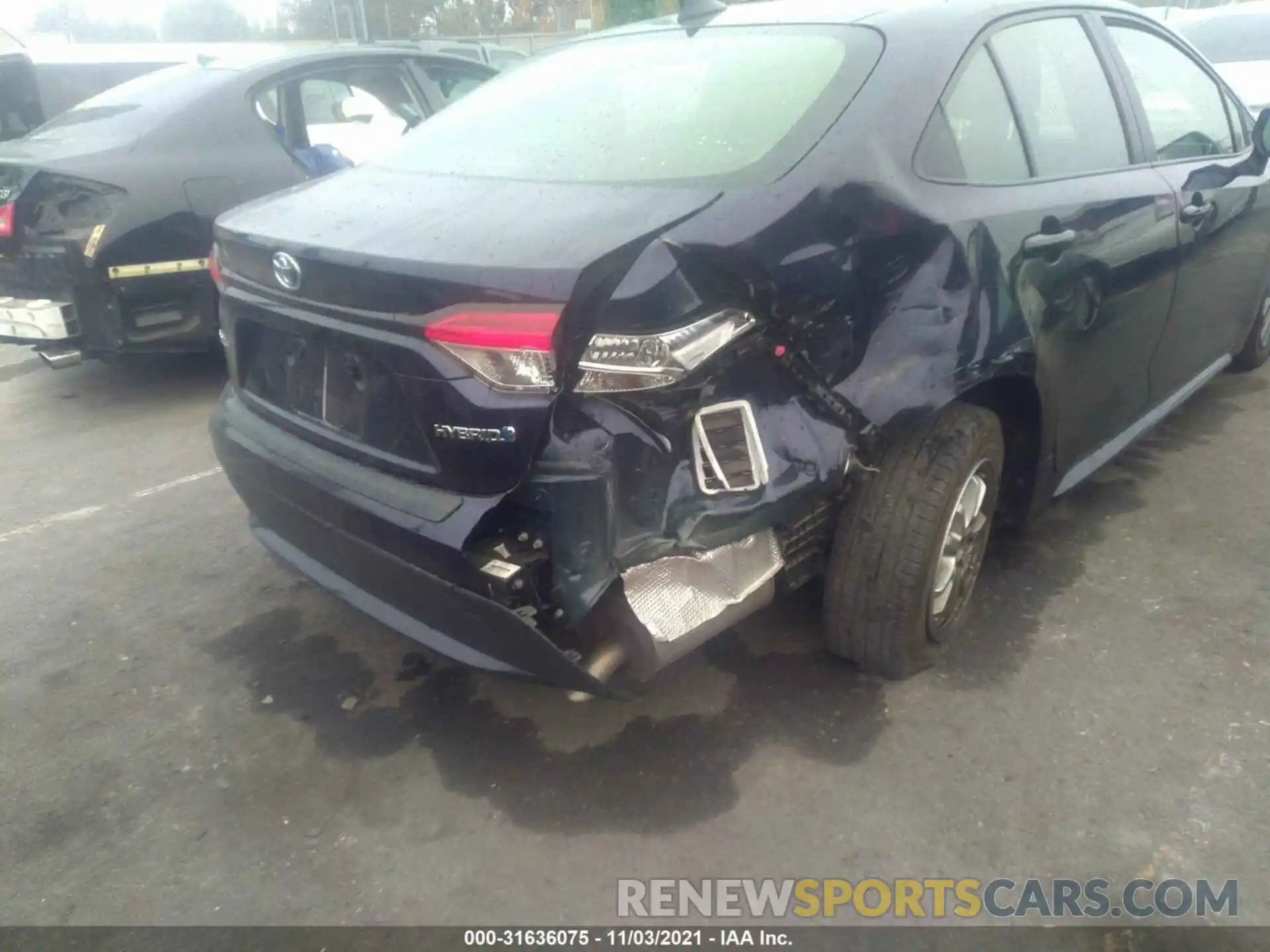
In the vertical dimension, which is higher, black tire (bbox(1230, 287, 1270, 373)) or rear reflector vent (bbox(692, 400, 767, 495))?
rear reflector vent (bbox(692, 400, 767, 495))

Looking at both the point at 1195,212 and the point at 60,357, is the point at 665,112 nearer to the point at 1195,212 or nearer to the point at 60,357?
the point at 1195,212

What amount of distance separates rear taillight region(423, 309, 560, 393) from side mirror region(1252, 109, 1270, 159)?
3.33 meters

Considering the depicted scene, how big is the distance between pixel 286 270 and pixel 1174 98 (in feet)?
10.4

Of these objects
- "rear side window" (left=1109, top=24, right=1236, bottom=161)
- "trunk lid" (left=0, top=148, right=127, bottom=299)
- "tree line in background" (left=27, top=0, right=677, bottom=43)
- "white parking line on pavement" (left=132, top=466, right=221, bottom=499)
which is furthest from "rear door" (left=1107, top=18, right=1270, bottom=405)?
"tree line in background" (left=27, top=0, right=677, bottom=43)

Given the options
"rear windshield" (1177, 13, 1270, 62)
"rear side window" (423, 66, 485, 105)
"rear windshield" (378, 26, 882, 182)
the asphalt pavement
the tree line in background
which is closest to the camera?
the asphalt pavement

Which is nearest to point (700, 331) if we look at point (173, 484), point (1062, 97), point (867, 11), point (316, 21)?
point (867, 11)

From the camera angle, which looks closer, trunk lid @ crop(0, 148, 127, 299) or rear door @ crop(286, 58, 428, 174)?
trunk lid @ crop(0, 148, 127, 299)

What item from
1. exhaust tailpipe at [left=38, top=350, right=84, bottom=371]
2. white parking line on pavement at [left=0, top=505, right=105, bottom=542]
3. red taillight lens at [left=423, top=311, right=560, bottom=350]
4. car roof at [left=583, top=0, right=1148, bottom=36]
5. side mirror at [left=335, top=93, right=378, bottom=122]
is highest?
car roof at [left=583, top=0, right=1148, bottom=36]

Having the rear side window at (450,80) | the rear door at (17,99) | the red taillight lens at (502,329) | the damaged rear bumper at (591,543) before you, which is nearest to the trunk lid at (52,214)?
the rear side window at (450,80)

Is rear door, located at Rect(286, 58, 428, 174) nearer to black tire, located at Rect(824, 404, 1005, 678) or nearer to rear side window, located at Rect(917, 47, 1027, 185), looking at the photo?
rear side window, located at Rect(917, 47, 1027, 185)

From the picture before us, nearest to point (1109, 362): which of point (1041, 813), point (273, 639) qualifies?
point (1041, 813)

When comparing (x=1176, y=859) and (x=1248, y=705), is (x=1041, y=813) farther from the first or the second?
(x=1248, y=705)

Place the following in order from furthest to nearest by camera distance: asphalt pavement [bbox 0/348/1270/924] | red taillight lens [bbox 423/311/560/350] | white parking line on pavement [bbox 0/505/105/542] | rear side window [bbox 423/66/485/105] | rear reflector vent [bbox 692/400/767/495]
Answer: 1. rear side window [bbox 423/66/485/105]
2. white parking line on pavement [bbox 0/505/105/542]
3. asphalt pavement [bbox 0/348/1270/924]
4. rear reflector vent [bbox 692/400/767/495]
5. red taillight lens [bbox 423/311/560/350]

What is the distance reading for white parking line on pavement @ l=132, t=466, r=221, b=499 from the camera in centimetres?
400
